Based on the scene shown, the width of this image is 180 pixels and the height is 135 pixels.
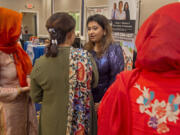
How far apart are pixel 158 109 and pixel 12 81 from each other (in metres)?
1.29

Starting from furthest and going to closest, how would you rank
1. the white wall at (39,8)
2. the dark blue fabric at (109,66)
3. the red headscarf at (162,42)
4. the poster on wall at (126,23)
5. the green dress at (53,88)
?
the white wall at (39,8) < the poster on wall at (126,23) < the dark blue fabric at (109,66) < the green dress at (53,88) < the red headscarf at (162,42)

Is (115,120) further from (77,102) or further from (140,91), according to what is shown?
(77,102)

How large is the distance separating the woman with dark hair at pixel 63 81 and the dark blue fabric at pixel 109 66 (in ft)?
1.19

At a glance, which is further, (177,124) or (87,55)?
(87,55)

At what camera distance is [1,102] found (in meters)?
1.61

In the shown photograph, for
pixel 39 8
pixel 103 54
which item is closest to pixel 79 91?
pixel 103 54

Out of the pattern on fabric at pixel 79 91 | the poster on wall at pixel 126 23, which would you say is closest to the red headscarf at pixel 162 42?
the pattern on fabric at pixel 79 91

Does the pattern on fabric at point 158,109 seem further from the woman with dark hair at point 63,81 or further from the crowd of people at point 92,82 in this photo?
the woman with dark hair at point 63,81

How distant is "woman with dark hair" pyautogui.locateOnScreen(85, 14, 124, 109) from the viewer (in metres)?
1.79

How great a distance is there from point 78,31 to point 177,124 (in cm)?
706

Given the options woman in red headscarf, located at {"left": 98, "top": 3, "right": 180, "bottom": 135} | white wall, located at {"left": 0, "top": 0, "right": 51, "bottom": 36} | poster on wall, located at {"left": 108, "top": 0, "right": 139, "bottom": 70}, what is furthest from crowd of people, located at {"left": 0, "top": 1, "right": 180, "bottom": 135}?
white wall, located at {"left": 0, "top": 0, "right": 51, "bottom": 36}

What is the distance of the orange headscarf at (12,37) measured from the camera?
1536 mm

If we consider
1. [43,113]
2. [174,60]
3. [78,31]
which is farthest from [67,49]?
[78,31]

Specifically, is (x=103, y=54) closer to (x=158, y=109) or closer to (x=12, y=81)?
(x=12, y=81)
